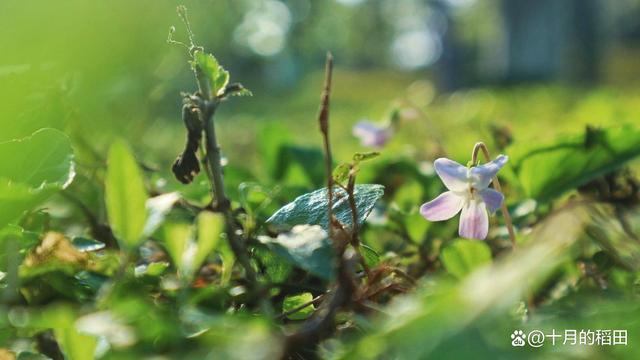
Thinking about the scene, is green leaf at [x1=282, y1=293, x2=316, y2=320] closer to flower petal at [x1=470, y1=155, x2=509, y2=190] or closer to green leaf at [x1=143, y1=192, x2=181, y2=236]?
green leaf at [x1=143, y1=192, x2=181, y2=236]

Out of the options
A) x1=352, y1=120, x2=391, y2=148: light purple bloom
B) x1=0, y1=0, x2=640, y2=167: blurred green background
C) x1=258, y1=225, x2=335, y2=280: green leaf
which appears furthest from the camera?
x1=352, y1=120, x2=391, y2=148: light purple bloom

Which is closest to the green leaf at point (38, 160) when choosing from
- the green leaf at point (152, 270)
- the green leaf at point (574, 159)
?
the green leaf at point (152, 270)

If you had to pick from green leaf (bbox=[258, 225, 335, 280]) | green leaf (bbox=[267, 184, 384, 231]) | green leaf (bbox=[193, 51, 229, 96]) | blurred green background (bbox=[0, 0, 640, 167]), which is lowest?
blurred green background (bbox=[0, 0, 640, 167])

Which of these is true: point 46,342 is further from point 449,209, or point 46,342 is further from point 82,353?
point 449,209

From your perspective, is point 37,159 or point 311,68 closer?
point 37,159

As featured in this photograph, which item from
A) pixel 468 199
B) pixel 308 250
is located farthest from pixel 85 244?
pixel 468 199

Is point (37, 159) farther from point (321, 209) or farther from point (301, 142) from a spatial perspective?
point (301, 142)

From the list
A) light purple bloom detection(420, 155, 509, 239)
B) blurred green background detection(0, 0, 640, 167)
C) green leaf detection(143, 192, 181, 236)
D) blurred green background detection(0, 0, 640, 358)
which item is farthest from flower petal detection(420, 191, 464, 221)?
blurred green background detection(0, 0, 640, 167)
